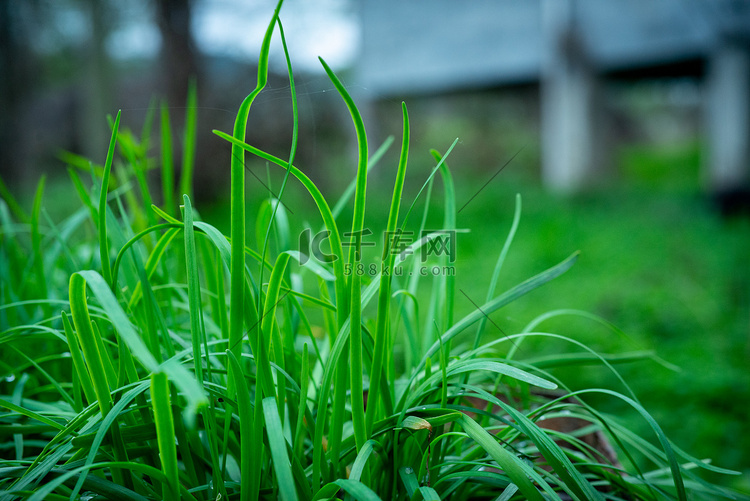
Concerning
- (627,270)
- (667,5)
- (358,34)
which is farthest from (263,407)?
(358,34)

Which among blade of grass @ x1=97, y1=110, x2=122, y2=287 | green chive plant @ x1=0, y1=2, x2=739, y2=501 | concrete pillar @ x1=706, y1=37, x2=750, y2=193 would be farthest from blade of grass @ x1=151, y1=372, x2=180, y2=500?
concrete pillar @ x1=706, y1=37, x2=750, y2=193

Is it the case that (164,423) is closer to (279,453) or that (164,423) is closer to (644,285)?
(279,453)

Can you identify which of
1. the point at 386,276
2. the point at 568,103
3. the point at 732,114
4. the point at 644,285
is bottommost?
the point at 644,285

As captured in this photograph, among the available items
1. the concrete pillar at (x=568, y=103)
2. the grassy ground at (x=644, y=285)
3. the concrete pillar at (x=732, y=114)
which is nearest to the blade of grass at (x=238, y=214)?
the grassy ground at (x=644, y=285)

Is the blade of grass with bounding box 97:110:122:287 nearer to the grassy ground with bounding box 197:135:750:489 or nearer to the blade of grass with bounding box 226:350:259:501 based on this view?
the blade of grass with bounding box 226:350:259:501

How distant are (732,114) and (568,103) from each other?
49.7 inches

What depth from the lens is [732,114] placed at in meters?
3.94

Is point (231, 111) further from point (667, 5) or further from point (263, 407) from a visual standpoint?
point (667, 5)

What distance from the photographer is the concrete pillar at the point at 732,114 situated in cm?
392

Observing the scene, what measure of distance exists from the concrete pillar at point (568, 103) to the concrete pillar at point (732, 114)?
0.99m

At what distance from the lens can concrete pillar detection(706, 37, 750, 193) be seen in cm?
392

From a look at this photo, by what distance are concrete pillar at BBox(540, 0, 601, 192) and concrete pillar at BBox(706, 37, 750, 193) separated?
99 centimetres

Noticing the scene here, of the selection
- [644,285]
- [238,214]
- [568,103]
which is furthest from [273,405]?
[568,103]

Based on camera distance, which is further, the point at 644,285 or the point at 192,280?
the point at 644,285
